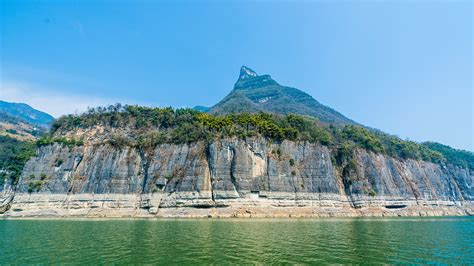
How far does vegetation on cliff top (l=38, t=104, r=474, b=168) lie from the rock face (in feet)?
7.30

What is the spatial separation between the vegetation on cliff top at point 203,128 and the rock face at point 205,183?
2224 mm

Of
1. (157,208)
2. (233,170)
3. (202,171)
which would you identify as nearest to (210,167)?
(202,171)

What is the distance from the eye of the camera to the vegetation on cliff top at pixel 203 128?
242 ft

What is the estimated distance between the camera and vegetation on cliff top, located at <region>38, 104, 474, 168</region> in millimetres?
73688

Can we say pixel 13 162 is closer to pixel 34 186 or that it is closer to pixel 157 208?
pixel 34 186

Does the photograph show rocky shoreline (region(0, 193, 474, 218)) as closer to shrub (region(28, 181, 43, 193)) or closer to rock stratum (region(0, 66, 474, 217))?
rock stratum (region(0, 66, 474, 217))

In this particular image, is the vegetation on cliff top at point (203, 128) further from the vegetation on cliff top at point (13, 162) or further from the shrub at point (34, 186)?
the shrub at point (34, 186)

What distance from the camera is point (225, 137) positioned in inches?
2761

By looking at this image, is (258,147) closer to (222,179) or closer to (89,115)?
(222,179)

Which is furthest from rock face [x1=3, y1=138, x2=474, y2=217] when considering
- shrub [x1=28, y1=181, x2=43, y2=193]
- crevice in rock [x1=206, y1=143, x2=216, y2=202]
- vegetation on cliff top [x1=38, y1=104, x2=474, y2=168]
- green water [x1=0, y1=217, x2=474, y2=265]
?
green water [x1=0, y1=217, x2=474, y2=265]

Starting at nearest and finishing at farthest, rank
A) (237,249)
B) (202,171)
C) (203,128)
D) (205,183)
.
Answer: (237,249) → (205,183) → (202,171) → (203,128)

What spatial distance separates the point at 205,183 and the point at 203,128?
47.1ft

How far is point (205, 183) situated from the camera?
64.3 m

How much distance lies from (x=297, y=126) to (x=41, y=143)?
62.4m
